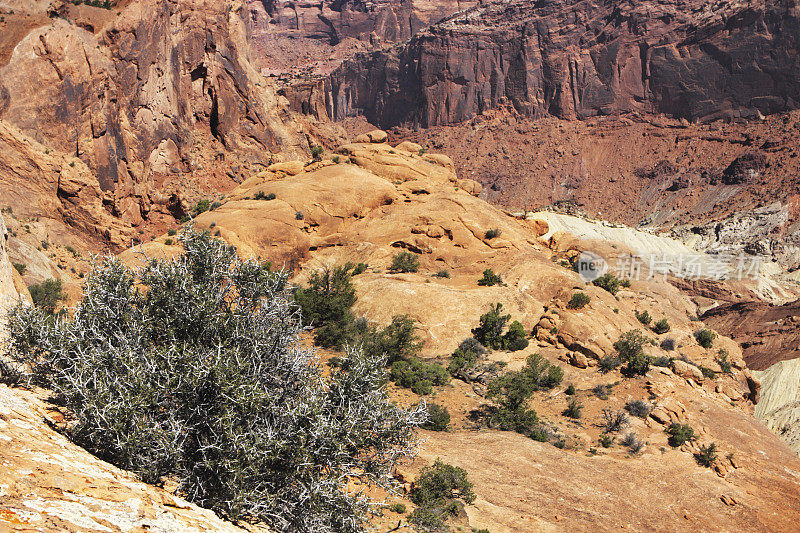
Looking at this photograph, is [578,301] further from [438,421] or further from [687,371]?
[438,421]

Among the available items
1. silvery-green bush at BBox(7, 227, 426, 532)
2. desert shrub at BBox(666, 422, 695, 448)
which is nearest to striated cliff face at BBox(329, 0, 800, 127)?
desert shrub at BBox(666, 422, 695, 448)

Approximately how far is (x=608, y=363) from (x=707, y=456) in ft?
18.8

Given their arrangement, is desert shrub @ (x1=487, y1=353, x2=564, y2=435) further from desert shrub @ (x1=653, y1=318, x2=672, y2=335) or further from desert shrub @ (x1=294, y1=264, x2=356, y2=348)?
desert shrub @ (x1=653, y1=318, x2=672, y2=335)

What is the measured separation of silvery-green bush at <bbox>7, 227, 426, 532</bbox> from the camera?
6824 mm

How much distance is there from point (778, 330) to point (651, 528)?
42.1 meters

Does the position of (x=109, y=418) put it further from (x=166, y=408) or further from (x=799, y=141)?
(x=799, y=141)

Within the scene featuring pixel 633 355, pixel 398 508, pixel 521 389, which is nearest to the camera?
pixel 398 508

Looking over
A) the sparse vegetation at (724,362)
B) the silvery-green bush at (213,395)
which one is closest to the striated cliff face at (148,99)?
the silvery-green bush at (213,395)

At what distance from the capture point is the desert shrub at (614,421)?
62.8ft

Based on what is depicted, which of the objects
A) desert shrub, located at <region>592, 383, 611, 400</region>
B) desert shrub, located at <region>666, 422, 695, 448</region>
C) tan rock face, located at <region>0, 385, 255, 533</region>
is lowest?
desert shrub, located at <region>666, 422, 695, 448</region>

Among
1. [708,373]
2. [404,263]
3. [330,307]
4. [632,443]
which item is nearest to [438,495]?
[632,443]

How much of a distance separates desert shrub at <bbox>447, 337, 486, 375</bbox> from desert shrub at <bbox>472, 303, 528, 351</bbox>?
1.83 feet

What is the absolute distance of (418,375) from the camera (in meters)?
20.3

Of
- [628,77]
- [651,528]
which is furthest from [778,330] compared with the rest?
[628,77]
